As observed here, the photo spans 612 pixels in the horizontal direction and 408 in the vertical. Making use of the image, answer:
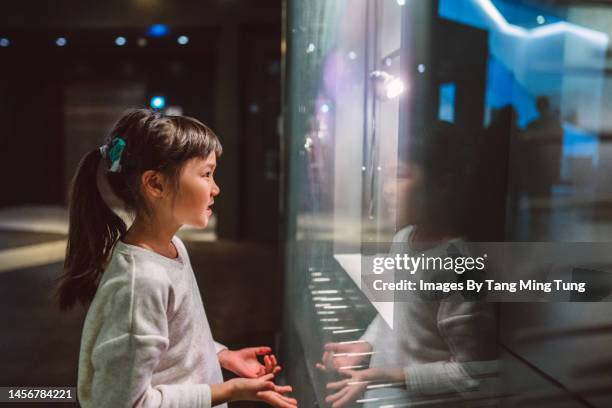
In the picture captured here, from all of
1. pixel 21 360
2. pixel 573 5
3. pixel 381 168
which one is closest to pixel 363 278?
pixel 381 168

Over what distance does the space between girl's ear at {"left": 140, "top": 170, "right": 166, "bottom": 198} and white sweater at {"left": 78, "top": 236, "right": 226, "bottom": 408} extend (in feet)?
0.31

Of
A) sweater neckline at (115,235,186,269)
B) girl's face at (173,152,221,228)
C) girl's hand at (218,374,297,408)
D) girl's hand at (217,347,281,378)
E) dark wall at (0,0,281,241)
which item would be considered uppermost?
dark wall at (0,0,281,241)

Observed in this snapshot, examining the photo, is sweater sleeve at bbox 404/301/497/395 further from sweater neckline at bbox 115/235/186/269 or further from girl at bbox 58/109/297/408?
sweater neckline at bbox 115/235/186/269

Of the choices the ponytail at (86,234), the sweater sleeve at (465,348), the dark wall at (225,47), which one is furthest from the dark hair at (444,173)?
the dark wall at (225,47)

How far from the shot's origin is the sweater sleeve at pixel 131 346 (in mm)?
766

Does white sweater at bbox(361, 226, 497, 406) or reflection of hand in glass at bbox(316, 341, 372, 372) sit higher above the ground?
white sweater at bbox(361, 226, 497, 406)

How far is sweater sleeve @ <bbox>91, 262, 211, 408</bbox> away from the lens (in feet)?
2.51

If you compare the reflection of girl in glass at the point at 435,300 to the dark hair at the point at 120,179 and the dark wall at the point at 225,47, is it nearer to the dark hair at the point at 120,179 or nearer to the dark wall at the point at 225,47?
the dark hair at the point at 120,179

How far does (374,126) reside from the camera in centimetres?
116

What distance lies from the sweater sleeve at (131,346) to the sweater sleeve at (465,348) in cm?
47

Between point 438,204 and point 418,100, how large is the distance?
0.18 metres

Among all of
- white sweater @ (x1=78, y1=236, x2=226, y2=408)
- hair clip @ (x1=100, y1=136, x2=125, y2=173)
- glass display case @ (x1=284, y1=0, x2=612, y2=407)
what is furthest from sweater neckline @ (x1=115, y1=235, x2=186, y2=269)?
glass display case @ (x1=284, y1=0, x2=612, y2=407)

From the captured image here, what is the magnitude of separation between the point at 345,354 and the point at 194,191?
602 millimetres

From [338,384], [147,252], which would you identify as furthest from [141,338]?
[338,384]
